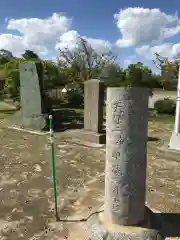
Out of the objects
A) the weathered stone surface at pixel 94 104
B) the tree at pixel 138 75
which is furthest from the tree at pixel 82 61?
the weathered stone surface at pixel 94 104

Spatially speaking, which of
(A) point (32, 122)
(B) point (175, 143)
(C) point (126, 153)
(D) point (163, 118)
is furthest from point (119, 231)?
(D) point (163, 118)

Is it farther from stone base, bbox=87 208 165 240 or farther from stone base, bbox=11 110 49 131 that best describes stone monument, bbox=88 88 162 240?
stone base, bbox=11 110 49 131

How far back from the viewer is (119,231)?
284cm

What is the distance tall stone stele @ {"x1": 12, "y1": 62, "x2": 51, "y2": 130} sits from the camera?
28.6 feet

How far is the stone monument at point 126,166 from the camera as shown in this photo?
8.97ft

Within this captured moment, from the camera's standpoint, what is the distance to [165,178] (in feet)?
16.3

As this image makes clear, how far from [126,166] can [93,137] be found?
4.71m

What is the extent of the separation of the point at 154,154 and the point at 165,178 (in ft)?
5.20

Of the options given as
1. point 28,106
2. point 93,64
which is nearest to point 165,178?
point 28,106

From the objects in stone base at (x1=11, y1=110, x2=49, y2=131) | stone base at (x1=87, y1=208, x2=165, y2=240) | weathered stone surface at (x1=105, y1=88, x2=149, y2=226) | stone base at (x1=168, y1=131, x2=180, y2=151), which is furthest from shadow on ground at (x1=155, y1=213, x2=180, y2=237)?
stone base at (x1=11, y1=110, x2=49, y2=131)

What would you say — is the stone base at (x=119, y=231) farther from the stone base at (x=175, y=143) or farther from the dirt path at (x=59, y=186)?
the stone base at (x=175, y=143)

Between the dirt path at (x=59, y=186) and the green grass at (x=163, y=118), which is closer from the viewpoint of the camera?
the dirt path at (x=59, y=186)

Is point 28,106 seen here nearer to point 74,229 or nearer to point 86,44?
point 74,229

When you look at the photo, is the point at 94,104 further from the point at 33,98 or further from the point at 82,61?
the point at 82,61
